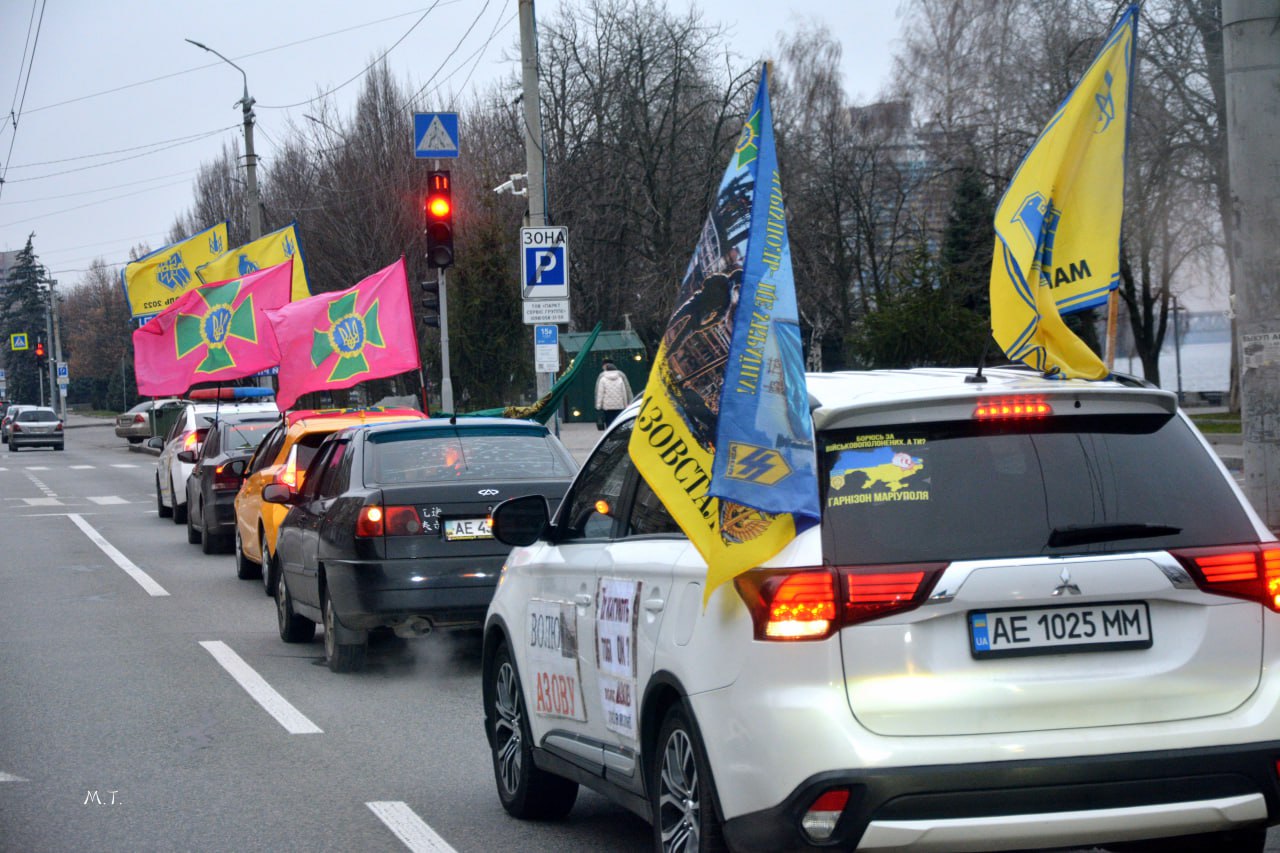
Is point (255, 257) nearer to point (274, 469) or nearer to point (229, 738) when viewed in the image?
point (274, 469)

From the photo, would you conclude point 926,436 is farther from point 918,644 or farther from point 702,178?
point 702,178

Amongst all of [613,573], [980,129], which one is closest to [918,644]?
[613,573]

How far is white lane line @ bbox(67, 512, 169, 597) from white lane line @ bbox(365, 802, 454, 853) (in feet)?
29.4

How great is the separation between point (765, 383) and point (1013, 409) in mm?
683

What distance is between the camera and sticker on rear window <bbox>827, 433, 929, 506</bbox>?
4336 mm

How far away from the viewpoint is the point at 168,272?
3139 centimetres

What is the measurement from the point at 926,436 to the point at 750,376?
502mm

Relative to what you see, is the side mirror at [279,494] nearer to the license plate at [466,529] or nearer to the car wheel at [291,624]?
the car wheel at [291,624]

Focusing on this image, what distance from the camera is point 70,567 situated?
17.9m

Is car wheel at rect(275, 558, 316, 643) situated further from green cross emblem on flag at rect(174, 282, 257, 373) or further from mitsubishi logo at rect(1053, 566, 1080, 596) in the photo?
green cross emblem on flag at rect(174, 282, 257, 373)

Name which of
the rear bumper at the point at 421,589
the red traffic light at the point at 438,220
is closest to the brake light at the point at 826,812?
the rear bumper at the point at 421,589

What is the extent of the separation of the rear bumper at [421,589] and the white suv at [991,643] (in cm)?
531

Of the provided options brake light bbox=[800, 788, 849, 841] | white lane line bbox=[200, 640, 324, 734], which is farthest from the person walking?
brake light bbox=[800, 788, 849, 841]

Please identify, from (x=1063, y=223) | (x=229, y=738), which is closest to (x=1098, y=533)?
(x=1063, y=223)
